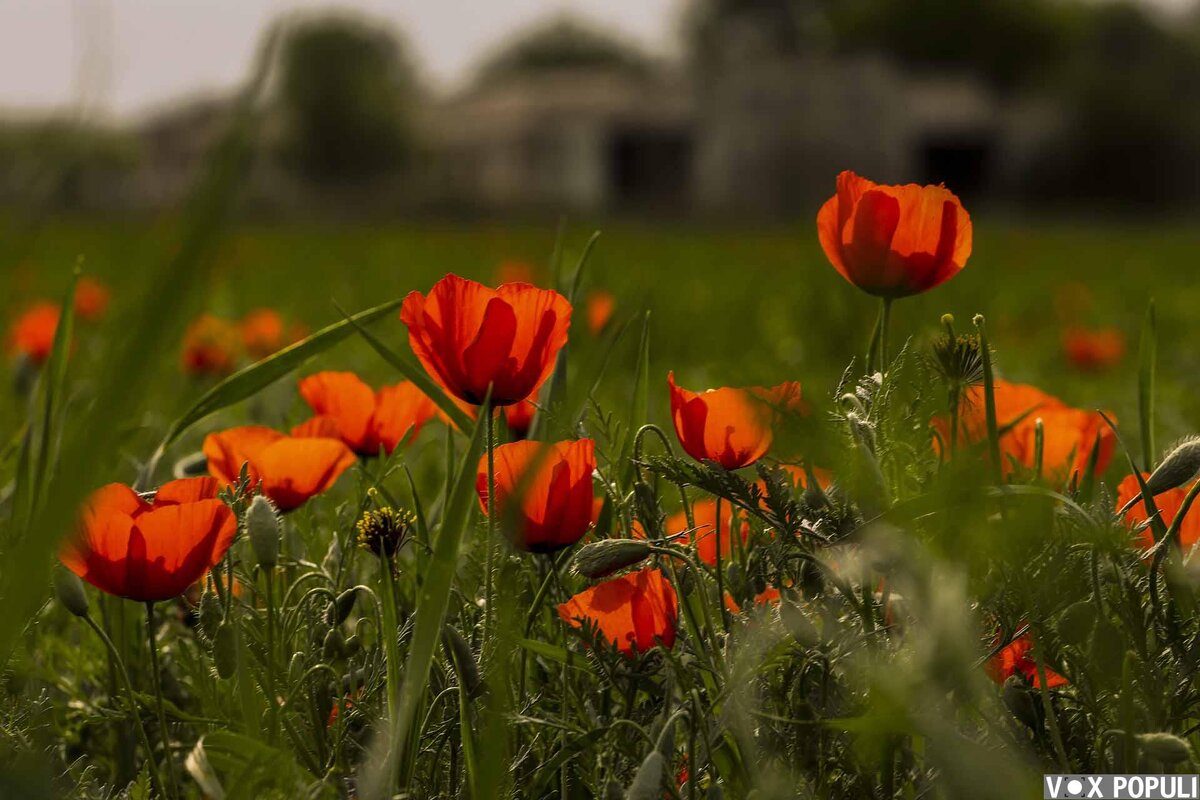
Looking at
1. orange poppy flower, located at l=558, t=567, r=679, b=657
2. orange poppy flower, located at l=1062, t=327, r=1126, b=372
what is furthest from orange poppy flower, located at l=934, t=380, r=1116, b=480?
orange poppy flower, located at l=1062, t=327, r=1126, b=372

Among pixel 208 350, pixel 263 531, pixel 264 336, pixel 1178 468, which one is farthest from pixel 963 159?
pixel 263 531

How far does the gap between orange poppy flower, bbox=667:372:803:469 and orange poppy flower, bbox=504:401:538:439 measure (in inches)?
10.1

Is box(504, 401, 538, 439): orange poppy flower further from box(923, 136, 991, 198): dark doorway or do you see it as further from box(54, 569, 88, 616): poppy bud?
box(923, 136, 991, 198): dark doorway

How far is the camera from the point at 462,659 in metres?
0.66

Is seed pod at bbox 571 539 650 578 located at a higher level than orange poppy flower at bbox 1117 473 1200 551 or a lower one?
higher

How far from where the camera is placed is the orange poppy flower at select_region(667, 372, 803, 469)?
0.71 m

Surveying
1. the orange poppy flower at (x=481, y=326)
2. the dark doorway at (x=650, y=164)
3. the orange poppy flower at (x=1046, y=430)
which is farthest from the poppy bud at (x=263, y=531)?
the dark doorway at (x=650, y=164)

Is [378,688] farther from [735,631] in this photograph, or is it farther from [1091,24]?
[1091,24]

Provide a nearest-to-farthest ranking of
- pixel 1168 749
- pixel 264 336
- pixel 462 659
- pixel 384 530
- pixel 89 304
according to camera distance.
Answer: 1. pixel 1168 749
2. pixel 462 659
3. pixel 384 530
4. pixel 264 336
5. pixel 89 304

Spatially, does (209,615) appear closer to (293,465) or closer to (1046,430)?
(293,465)

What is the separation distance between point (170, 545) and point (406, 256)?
6.20m

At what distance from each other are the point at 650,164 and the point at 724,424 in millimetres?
31118

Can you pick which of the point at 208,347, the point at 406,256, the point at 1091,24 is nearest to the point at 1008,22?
the point at 1091,24

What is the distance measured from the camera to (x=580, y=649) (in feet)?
2.56
